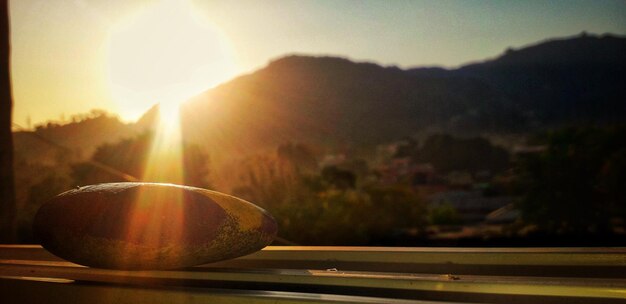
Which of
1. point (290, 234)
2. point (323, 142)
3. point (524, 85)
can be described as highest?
point (524, 85)

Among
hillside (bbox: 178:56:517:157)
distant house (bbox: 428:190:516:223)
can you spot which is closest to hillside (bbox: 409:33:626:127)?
hillside (bbox: 178:56:517:157)

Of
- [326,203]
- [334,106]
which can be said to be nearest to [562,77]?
[334,106]

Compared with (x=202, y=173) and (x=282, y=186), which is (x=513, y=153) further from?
(x=202, y=173)

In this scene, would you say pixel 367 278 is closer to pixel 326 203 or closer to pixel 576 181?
pixel 326 203

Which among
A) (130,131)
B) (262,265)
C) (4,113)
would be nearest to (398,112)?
(130,131)

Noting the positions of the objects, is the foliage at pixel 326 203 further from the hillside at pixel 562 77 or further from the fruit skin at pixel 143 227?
the fruit skin at pixel 143 227
